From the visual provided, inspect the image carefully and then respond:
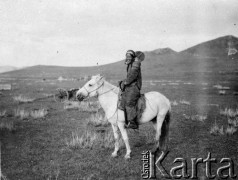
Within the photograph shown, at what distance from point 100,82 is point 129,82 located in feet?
2.74

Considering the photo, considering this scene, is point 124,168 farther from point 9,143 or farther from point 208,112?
point 208,112

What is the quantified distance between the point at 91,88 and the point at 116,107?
90 cm

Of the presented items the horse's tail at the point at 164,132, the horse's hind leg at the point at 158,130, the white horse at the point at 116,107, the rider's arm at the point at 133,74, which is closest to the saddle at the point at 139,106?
the white horse at the point at 116,107

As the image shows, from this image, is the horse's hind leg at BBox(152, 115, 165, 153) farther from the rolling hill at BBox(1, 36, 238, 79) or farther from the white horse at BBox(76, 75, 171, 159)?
the rolling hill at BBox(1, 36, 238, 79)

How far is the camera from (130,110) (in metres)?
6.06

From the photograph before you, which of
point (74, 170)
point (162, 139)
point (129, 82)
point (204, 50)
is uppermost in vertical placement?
point (204, 50)

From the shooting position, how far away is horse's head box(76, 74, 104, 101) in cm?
608

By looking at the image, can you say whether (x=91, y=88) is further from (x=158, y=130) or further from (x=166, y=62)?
(x=166, y=62)

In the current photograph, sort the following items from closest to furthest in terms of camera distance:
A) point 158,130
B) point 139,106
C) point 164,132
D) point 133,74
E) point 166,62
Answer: point 133,74 → point 139,106 → point 158,130 → point 164,132 → point 166,62

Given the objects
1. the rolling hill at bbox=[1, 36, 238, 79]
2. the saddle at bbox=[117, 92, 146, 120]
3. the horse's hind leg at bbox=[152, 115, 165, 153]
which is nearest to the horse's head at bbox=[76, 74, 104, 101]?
the saddle at bbox=[117, 92, 146, 120]

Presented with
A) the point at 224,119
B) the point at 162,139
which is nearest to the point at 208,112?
the point at 224,119

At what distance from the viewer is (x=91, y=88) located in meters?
6.12

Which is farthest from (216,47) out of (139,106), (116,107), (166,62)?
Result: (116,107)

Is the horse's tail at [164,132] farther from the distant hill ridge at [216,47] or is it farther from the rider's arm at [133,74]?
the distant hill ridge at [216,47]
